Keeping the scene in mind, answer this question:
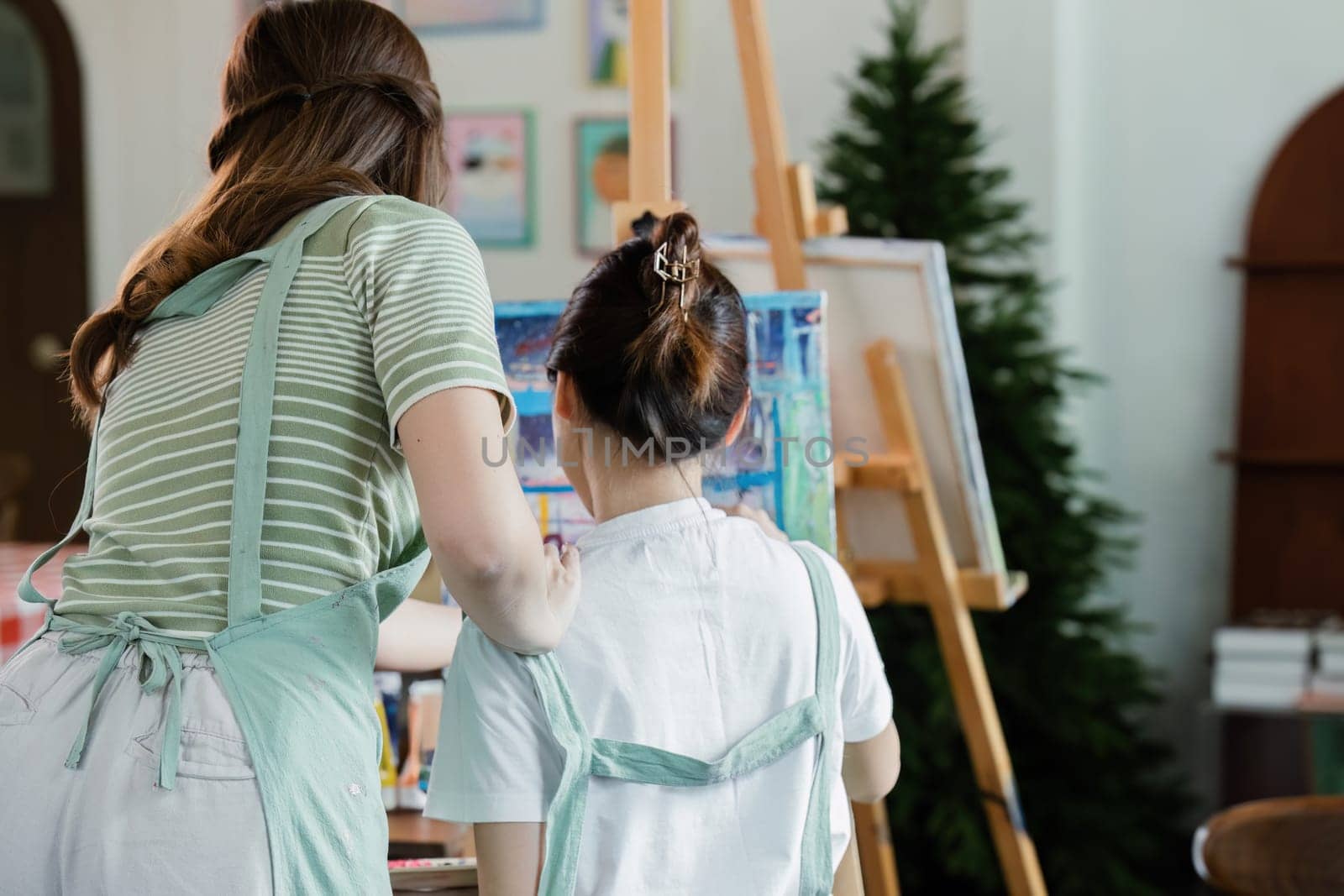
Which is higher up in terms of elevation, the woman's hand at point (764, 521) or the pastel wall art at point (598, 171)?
the pastel wall art at point (598, 171)

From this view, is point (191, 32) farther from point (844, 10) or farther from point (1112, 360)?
point (1112, 360)

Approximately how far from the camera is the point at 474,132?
13.5 feet

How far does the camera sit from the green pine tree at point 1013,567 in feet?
9.68

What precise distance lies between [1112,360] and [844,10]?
45.8 inches

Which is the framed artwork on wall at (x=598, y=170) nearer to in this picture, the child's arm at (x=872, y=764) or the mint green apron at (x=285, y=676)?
the child's arm at (x=872, y=764)

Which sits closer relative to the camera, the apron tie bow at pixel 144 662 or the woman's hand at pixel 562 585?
the apron tie bow at pixel 144 662

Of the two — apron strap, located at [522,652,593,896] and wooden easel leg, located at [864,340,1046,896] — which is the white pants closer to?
apron strap, located at [522,652,593,896]

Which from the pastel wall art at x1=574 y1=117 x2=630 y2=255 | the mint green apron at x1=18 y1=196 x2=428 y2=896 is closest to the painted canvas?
the mint green apron at x1=18 y1=196 x2=428 y2=896

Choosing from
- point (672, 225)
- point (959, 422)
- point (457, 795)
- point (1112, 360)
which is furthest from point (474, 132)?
point (457, 795)

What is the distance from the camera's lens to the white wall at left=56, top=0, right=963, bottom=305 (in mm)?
3836

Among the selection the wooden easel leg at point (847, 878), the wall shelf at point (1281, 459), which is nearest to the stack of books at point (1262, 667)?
the wall shelf at point (1281, 459)

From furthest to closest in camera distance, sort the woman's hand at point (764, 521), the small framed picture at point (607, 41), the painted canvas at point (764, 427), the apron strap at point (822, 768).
Answer: the small framed picture at point (607, 41) < the painted canvas at point (764, 427) < the woman's hand at point (764, 521) < the apron strap at point (822, 768)

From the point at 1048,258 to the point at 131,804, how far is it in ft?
9.61

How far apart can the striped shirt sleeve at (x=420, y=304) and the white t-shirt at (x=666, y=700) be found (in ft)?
0.73
